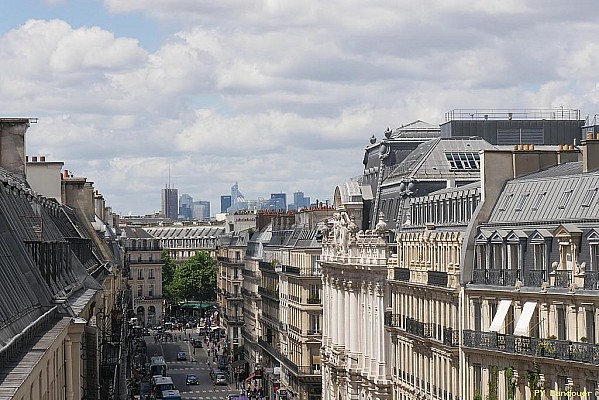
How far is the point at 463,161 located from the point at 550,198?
79.7 ft

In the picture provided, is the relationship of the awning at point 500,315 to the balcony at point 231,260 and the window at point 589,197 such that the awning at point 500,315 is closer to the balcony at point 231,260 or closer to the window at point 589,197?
the window at point 589,197

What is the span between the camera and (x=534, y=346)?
48.5 m

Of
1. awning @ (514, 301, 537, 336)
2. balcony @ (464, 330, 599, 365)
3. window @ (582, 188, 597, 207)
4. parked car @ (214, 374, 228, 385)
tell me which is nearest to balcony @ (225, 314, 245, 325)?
parked car @ (214, 374, 228, 385)

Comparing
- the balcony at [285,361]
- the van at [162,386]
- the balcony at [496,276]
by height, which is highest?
the balcony at [496,276]

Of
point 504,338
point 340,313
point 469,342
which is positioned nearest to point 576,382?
point 504,338

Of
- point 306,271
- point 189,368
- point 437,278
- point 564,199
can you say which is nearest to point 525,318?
point 564,199

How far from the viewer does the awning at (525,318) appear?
1940 inches

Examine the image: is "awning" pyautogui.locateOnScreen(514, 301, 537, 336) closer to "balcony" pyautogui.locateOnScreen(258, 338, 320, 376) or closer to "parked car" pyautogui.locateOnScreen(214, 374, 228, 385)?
"balcony" pyautogui.locateOnScreen(258, 338, 320, 376)

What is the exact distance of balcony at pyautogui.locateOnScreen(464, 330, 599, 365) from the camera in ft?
147

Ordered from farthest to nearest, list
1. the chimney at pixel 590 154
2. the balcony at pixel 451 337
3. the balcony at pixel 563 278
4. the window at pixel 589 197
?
1. the balcony at pixel 451 337
2. the chimney at pixel 590 154
3. the window at pixel 589 197
4. the balcony at pixel 563 278

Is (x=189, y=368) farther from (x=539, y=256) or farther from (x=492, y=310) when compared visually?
(x=539, y=256)

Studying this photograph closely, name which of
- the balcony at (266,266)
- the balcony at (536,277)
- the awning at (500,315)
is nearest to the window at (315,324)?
the balcony at (266,266)

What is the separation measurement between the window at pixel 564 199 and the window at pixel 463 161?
24.2 metres

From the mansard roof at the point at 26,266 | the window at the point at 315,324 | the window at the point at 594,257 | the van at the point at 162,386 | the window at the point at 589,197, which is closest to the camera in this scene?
the mansard roof at the point at 26,266
